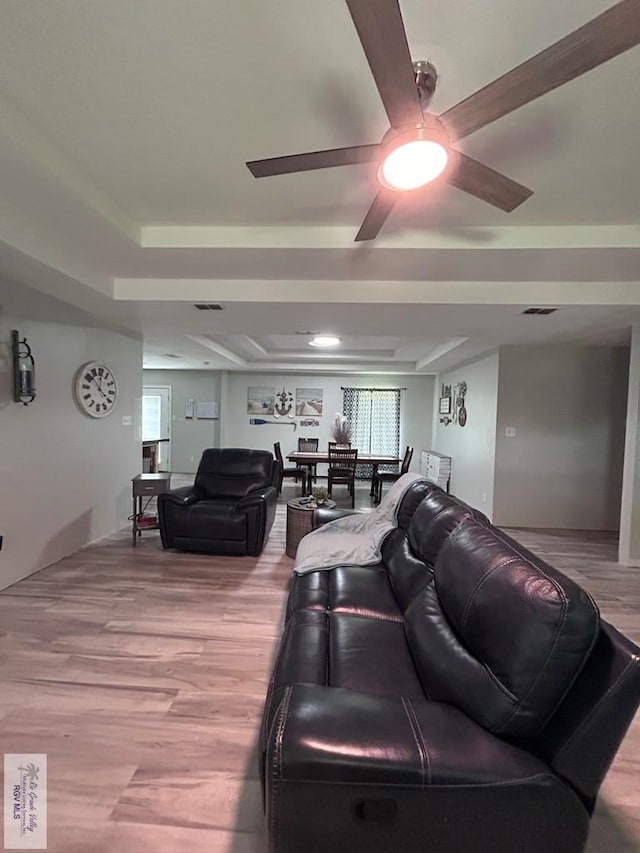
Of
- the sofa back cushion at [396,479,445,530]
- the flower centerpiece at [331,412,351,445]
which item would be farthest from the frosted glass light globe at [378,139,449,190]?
the flower centerpiece at [331,412,351,445]

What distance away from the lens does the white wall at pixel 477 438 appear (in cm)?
531

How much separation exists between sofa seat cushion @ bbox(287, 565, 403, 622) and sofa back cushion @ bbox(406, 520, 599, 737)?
520mm

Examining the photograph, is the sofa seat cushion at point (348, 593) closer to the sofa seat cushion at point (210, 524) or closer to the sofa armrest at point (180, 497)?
the sofa seat cushion at point (210, 524)

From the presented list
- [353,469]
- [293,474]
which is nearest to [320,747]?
[353,469]

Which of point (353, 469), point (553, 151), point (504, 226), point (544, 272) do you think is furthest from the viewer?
point (353, 469)

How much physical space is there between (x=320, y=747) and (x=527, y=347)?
5.25 meters

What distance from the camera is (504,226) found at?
2523 millimetres

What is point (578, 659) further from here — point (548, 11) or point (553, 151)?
point (553, 151)

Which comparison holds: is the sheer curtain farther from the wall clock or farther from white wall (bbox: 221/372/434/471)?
the wall clock

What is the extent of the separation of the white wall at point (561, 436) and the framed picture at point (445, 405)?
88.7 inches

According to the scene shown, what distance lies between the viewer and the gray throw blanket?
2.54m

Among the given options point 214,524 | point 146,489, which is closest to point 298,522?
point 214,524

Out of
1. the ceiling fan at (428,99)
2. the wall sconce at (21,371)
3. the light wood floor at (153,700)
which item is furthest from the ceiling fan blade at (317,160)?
the wall sconce at (21,371)

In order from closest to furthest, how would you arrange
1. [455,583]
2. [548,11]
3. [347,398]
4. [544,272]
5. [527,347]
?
[548,11]
[455,583]
[544,272]
[527,347]
[347,398]
